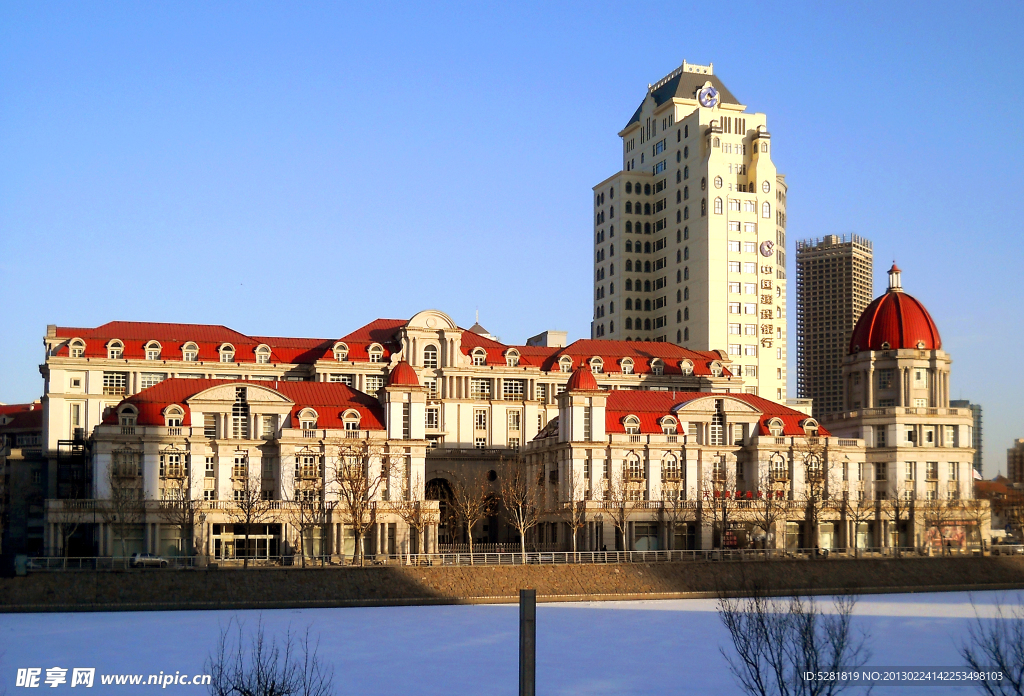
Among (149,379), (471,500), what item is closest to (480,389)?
(471,500)

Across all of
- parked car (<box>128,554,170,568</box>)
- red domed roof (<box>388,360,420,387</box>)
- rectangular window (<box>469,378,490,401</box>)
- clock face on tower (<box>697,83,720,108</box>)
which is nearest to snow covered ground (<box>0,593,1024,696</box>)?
parked car (<box>128,554,170,568</box>)

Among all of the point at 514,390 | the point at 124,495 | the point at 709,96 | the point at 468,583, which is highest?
the point at 709,96

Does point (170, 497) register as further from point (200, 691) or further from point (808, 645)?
point (808, 645)

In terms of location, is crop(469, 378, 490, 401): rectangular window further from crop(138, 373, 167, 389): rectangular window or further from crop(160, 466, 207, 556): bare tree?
crop(160, 466, 207, 556): bare tree

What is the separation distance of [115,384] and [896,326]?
82837mm

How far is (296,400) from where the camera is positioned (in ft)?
401

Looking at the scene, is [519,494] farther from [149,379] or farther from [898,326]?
[898,326]

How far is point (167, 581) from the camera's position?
93.9m

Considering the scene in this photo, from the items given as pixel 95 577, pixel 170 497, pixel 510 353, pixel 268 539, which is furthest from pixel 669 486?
pixel 95 577

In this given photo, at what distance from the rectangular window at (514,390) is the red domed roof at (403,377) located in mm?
22434

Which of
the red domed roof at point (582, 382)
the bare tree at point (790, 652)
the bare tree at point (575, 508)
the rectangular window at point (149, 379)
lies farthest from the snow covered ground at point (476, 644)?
the rectangular window at point (149, 379)

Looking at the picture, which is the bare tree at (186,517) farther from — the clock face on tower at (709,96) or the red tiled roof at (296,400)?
the clock face on tower at (709,96)

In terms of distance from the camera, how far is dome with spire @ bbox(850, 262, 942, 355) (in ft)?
466

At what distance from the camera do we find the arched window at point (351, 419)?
121688 millimetres
